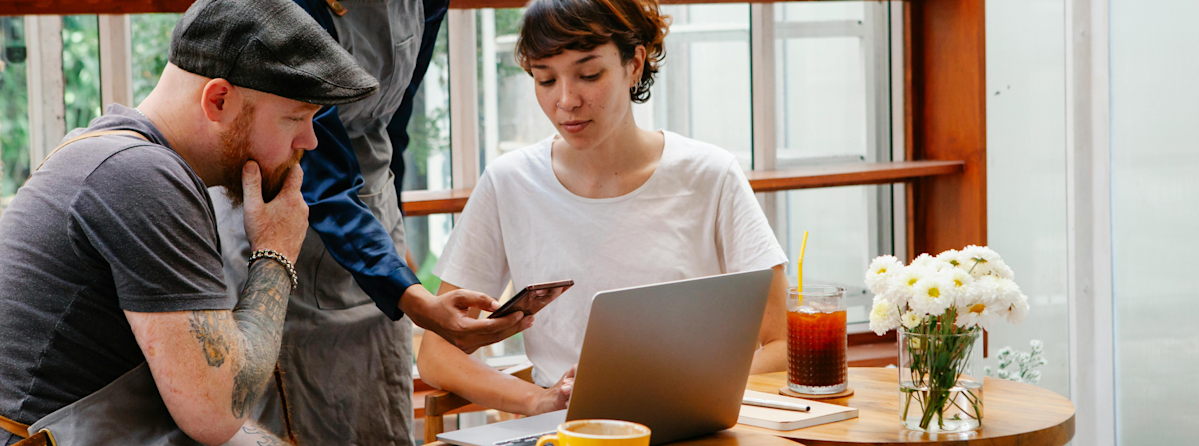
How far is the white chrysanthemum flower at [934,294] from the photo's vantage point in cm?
117

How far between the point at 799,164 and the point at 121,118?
2.52 metres

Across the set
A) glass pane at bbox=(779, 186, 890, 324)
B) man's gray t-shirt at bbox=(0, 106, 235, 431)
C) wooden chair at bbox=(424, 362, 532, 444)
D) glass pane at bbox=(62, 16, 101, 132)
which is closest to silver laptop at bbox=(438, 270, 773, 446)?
man's gray t-shirt at bbox=(0, 106, 235, 431)

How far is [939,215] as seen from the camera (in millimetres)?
3248

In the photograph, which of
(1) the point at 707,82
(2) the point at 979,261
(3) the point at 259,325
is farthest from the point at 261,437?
(1) the point at 707,82

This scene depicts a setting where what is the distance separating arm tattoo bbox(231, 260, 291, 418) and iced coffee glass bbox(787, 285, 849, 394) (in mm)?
698

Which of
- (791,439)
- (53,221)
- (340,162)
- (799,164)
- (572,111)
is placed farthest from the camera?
(799,164)

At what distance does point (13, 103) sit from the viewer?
255 cm

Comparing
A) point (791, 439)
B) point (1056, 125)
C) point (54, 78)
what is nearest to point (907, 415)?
point (791, 439)

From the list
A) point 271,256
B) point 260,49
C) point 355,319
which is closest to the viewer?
point 260,49

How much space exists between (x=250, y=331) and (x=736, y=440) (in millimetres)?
574

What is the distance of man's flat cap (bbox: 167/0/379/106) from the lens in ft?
3.60

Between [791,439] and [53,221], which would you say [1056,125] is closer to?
[791,439]

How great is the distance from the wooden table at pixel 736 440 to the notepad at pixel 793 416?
0.10 feet

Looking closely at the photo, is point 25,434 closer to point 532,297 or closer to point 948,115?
point 532,297
